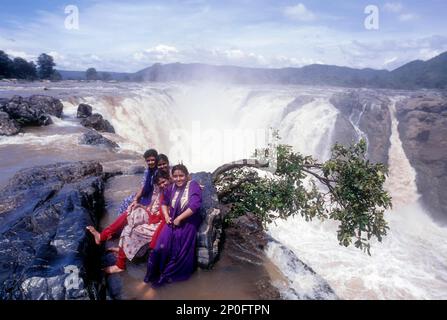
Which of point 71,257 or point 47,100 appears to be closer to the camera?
point 71,257

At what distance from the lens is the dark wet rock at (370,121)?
2528 cm

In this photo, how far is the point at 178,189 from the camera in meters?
4.59

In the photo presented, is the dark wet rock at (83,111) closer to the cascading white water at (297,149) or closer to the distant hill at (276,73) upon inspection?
the cascading white water at (297,149)

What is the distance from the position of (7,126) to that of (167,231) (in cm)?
1655

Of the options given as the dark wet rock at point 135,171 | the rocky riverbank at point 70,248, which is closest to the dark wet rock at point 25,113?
the dark wet rock at point 135,171

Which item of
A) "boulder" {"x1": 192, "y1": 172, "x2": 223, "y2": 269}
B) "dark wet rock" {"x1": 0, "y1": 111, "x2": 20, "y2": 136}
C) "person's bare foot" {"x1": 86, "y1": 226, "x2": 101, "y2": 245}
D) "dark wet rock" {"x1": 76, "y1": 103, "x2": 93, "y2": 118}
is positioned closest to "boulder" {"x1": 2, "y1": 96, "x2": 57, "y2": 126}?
"dark wet rock" {"x1": 0, "y1": 111, "x2": 20, "y2": 136}

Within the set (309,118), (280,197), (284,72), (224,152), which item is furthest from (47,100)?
(284,72)

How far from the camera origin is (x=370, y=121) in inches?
1072

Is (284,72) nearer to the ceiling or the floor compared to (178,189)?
nearer to the ceiling

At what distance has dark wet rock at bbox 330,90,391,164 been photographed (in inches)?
995

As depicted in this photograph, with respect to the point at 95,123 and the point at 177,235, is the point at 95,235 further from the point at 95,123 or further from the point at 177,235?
the point at 95,123

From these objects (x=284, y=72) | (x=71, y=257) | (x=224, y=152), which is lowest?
(x=224, y=152)
